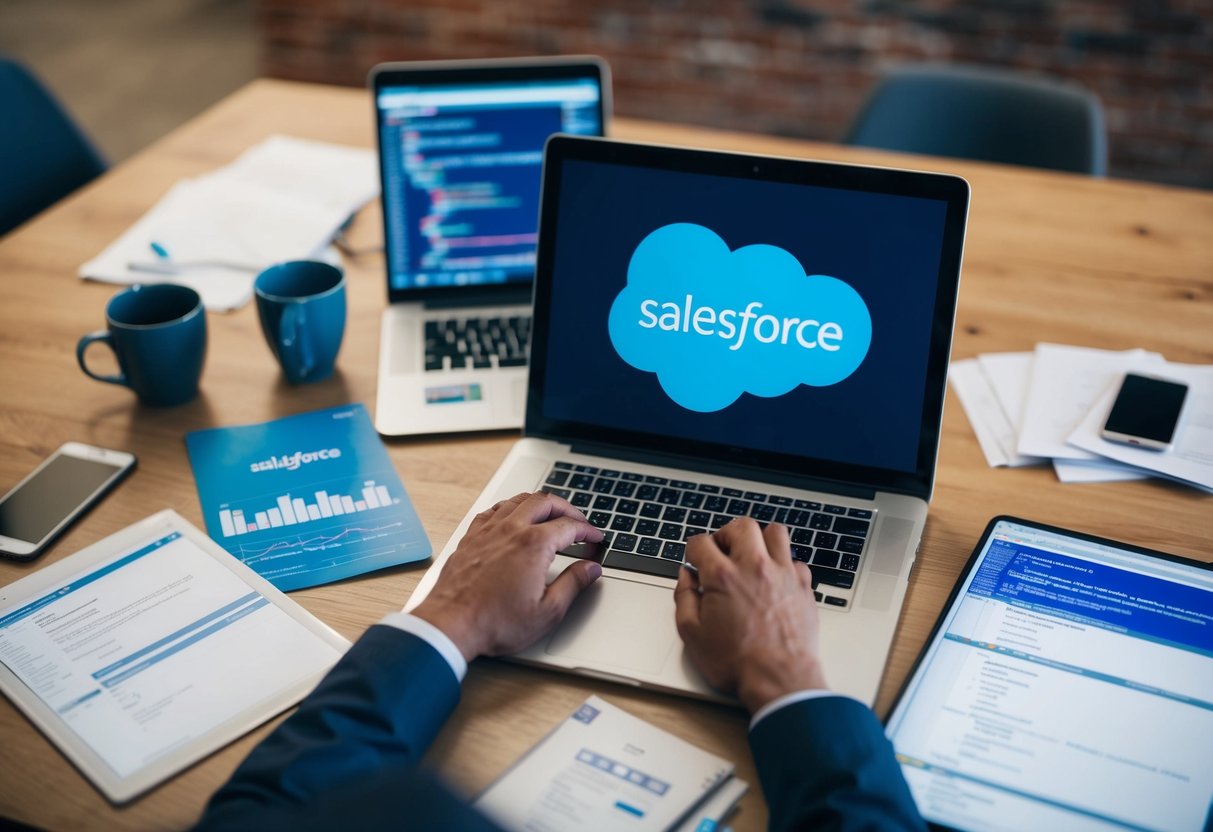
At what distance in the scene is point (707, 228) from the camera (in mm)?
1024

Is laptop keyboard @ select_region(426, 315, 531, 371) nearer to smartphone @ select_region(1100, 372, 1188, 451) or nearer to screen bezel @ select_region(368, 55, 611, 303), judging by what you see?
screen bezel @ select_region(368, 55, 611, 303)

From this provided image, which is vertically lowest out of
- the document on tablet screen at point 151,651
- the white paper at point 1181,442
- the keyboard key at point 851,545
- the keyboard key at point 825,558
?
the document on tablet screen at point 151,651

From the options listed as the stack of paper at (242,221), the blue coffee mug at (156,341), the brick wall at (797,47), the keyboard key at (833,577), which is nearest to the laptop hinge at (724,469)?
the keyboard key at (833,577)

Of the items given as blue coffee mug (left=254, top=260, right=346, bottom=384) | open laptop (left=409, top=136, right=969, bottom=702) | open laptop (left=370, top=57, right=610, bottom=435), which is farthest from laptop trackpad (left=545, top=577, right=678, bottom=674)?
blue coffee mug (left=254, top=260, right=346, bottom=384)

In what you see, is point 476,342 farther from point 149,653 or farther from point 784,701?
point 784,701

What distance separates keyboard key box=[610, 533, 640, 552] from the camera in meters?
0.96

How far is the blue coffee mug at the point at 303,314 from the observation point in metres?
1.18

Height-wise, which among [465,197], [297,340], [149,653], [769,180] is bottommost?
[149,653]

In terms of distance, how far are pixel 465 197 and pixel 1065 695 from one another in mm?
921

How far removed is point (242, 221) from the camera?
1.56m

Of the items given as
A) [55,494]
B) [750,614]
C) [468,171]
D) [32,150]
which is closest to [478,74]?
[468,171]

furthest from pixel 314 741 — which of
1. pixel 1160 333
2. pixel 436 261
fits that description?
pixel 1160 333

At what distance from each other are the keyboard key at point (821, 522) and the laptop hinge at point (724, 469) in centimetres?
5

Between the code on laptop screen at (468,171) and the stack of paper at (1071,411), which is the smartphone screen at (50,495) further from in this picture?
the stack of paper at (1071,411)
